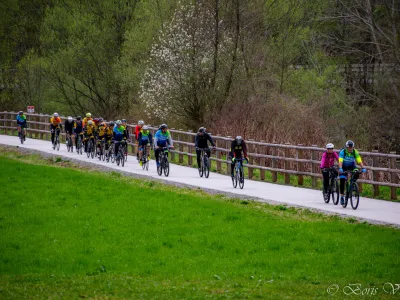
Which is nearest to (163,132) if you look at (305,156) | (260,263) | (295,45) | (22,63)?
(305,156)

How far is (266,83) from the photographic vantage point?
44.2 m

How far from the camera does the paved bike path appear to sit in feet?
Result: 67.9

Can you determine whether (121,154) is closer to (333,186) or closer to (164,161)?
(164,161)

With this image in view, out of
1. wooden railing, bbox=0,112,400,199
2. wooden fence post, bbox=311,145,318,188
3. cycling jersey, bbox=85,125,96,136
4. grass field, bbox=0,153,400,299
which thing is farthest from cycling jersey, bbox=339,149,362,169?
cycling jersey, bbox=85,125,96,136

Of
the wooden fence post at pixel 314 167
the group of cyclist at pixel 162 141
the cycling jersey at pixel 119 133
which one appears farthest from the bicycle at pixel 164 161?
the wooden fence post at pixel 314 167

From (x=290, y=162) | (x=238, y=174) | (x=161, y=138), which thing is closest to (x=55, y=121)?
(x=161, y=138)

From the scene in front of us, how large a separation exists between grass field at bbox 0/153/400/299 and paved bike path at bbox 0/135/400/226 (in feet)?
3.14

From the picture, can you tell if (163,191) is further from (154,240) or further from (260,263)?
(260,263)

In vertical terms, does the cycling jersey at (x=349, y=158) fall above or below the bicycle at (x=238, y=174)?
above

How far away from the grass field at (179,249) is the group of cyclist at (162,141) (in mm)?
1804

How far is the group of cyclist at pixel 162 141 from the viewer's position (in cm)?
2173

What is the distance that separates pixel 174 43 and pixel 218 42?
275 cm

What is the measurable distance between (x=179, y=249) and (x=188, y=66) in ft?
94.5

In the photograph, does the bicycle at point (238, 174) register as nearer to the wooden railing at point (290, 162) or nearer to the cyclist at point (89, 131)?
the wooden railing at point (290, 162)
